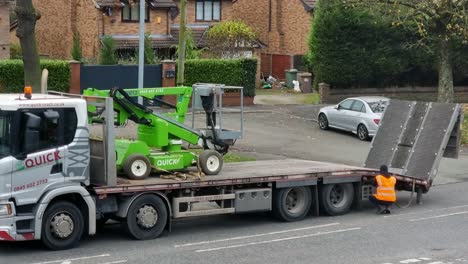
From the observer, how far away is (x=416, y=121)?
733 inches

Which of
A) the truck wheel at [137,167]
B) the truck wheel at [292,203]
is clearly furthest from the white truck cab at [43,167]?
the truck wheel at [292,203]

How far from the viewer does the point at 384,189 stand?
16.5m

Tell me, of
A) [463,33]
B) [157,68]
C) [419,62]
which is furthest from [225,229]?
[419,62]

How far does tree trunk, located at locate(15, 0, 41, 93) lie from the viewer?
17.9m

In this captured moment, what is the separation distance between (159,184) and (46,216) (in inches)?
79.0

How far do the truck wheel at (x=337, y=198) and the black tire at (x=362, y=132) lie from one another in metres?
11.8

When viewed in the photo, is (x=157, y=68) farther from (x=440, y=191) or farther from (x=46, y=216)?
(x=46, y=216)

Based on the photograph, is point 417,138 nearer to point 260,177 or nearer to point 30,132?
point 260,177

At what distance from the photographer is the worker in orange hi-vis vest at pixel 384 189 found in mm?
16484

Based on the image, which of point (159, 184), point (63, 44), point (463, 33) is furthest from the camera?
point (63, 44)

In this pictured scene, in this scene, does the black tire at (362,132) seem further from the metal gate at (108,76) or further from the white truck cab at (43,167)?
the white truck cab at (43,167)

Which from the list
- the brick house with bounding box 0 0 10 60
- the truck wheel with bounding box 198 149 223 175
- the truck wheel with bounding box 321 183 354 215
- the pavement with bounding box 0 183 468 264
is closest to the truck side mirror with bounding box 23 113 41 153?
the pavement with bounding box 0 183 468 264

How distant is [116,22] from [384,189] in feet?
96.5

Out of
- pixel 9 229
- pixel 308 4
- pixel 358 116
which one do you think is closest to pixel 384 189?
pixel 9 229
